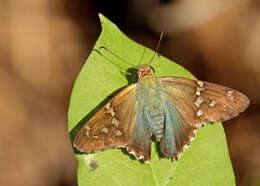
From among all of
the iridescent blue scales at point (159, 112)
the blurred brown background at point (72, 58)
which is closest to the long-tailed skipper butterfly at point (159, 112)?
the iridescent blue scales at point (159, 112)

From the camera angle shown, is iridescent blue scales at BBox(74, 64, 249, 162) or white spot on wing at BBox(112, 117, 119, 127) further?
white spot on wing at BBox(112, 117, 119, 127)

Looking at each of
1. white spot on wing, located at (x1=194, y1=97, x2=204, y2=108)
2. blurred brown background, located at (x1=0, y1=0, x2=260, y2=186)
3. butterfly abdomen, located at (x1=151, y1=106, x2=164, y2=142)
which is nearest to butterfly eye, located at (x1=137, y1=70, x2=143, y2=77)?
butterfly abdomen, located at (x1=151, y1=106, x2=164, y2=142)

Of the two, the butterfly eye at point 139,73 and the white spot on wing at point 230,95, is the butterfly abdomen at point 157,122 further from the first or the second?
the white spot on wing at point 230,95

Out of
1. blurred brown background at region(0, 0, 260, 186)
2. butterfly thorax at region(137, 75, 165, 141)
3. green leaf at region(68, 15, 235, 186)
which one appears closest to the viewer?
green leaf at region(68, 15, 235, 186)

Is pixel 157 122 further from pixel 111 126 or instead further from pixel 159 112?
pixel 111 126

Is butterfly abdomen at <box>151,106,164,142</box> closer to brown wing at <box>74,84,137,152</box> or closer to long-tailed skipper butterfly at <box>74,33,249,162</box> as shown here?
long-tailed skipper butterfly at <box>74,33,249,162</box>

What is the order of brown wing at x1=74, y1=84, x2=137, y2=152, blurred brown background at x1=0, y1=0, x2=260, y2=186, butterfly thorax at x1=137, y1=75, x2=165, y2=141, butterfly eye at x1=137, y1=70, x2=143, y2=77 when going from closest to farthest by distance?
brown wing at x1=74, y1=84, x2=137, y2=152 → butterfly eye at x1=137, y1=70, x2=143, y2=77 → butterfly thorax at x1=137, y1=75, x2=165, y2=141 → blurred brown background at x1=0, y1=0, x2=260, y2=186

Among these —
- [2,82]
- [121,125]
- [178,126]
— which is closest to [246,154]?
[178,126]
